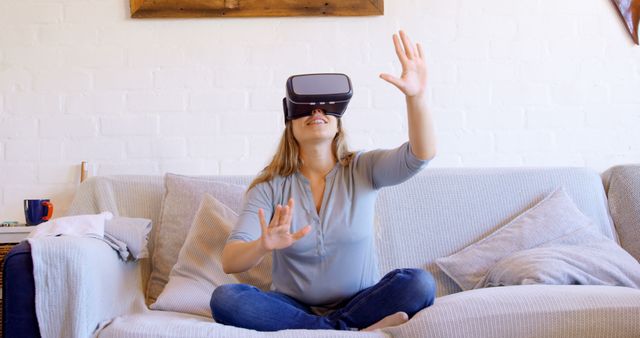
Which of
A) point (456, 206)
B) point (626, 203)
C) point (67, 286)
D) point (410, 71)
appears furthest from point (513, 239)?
point (67, 286)

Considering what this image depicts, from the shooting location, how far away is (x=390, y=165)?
1.90 metres

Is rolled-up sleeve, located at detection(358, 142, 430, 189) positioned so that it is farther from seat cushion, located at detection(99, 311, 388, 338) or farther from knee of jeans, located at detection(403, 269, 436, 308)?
seat cushion, located at detection(99, 311, 388, 338)

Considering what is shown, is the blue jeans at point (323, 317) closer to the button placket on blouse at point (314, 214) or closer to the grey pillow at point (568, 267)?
the button placket on blouse at point (314, 214)

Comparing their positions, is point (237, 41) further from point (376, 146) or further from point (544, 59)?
point (544, 59)

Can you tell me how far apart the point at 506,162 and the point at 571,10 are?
0.66 m

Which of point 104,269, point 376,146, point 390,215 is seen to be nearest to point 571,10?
point 376,146

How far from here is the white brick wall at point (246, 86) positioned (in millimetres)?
2764

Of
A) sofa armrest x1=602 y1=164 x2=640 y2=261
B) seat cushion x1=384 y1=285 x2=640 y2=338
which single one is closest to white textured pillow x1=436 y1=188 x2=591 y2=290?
sofa armrest x1=602 y1=164 x2=640 y2=261

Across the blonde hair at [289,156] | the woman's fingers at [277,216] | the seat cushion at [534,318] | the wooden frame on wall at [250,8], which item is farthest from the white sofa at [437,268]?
the wooden frame on wall at [250,8]

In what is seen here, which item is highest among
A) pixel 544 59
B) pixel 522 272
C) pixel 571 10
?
pixel 571 10

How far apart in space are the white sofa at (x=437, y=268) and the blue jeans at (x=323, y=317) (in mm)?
64

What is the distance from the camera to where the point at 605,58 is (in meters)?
2.86

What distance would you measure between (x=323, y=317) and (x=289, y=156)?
0.48 m

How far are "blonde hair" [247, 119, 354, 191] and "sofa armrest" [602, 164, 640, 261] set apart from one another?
1.04 m
